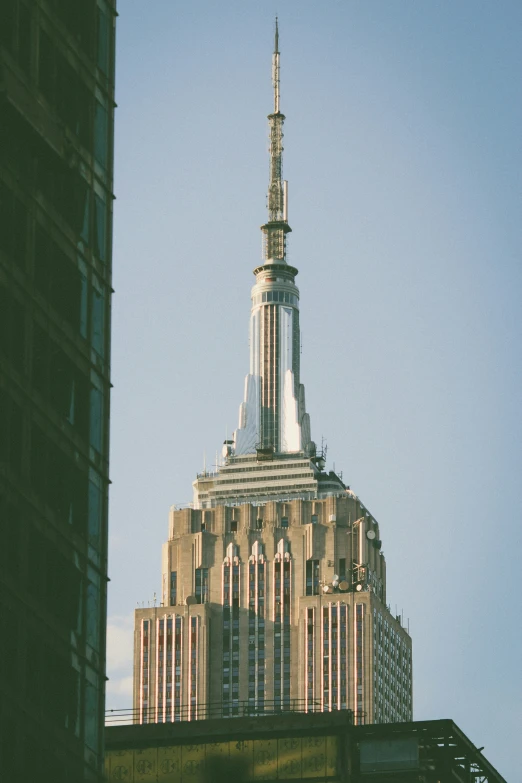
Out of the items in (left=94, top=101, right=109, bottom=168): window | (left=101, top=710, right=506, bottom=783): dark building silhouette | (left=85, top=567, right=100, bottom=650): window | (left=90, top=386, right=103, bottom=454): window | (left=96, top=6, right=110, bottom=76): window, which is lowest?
(left=85, top=567, right=100, bottom=650): window

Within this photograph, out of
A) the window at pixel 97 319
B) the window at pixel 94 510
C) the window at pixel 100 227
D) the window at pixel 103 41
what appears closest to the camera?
the window at pixel 94 510

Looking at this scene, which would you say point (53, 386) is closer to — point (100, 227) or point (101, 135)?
point (100, 227)

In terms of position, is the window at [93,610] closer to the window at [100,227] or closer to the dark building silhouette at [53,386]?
the dark building silhouette at [53,386]

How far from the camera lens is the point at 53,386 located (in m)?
85.1

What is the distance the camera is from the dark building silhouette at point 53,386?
7950 cm

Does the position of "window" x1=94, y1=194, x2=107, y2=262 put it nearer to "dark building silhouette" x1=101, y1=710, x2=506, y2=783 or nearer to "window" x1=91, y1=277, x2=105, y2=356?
"window" x1=91, y1=277, x2=105, y2=356

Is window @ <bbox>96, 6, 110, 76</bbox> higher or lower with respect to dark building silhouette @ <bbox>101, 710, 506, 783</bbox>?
higher

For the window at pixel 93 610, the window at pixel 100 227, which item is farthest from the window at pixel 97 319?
the window at pixel 93 610

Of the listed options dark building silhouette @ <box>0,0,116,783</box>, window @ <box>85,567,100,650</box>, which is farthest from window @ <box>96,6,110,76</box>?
window @ <box>85,567,100,650</box>

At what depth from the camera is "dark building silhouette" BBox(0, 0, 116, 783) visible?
79.5 m

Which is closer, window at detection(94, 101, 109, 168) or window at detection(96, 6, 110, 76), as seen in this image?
window at detection(94, 101, 109, 168)

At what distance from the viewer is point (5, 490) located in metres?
79.2

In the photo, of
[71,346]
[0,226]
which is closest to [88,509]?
[71,346]

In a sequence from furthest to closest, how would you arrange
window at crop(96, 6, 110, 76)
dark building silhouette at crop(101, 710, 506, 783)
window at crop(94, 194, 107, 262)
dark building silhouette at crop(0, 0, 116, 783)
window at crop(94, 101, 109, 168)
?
dark building silhouette at crop(101, 710, 506, 783) → window at crop(96, 6, 110, 76) → window at crop(94, 101, 109, 168) → window at crop(94, 194, 107, 262) → dark building silhouette at crop(0, 0, 116, 783)
